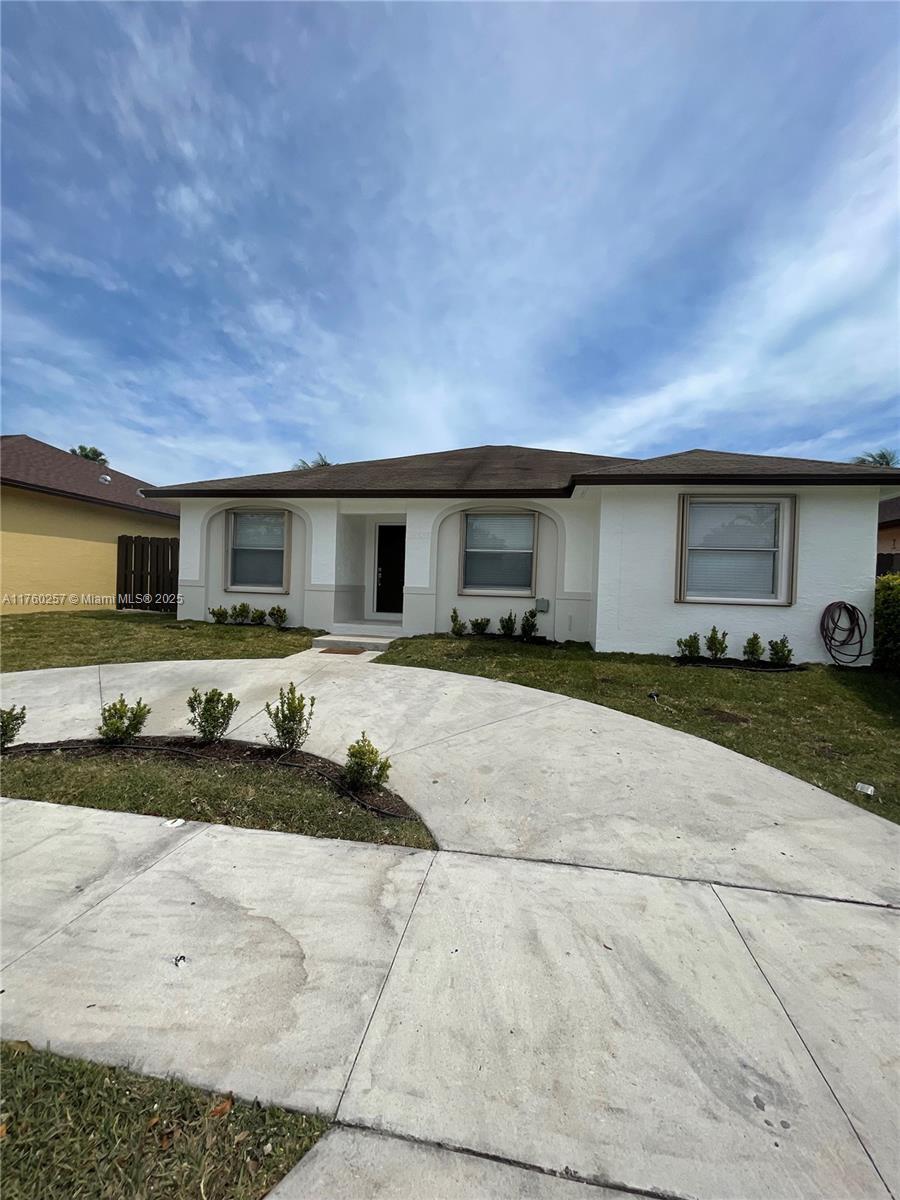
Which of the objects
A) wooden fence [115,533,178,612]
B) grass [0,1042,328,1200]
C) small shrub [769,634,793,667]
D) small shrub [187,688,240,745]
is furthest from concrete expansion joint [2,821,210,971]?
wooden fence [115,533,178,612]

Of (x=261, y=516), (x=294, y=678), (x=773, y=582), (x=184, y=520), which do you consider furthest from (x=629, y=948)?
(x=184, y=520)

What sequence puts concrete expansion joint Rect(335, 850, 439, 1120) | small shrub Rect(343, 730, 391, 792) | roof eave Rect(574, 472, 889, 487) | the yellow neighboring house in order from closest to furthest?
concrete expansion joint Rect(335, 850, 439, 1120) < small shrub Rect(343, 730, 391, 792) < roof eave Rect(574, 472, 889, 487) < the yellow neighboring house

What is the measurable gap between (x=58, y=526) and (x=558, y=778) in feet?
49.5

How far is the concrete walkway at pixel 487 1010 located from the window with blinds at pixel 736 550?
644cm

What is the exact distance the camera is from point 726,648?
825cm

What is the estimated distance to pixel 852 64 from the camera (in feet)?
20.1

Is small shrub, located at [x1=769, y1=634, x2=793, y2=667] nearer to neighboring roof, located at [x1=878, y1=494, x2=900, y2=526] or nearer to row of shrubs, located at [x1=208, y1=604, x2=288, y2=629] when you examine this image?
row of shrubs, located at [x1=208, y1=604, x2=288, y2=629]

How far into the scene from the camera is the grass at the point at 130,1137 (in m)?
1.35

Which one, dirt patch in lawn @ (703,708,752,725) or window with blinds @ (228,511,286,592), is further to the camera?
window with blinds @ (228,511,286,592)

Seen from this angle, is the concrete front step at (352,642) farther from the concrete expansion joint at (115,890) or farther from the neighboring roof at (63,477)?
the neighboring roof at (63,477)

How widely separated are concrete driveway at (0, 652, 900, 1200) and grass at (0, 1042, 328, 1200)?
7cm

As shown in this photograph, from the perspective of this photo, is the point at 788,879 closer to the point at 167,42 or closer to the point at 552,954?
the point at 552,954

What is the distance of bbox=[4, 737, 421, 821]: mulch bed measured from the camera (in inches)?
167

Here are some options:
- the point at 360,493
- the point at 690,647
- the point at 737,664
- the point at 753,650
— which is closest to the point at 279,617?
the point at 360,493
